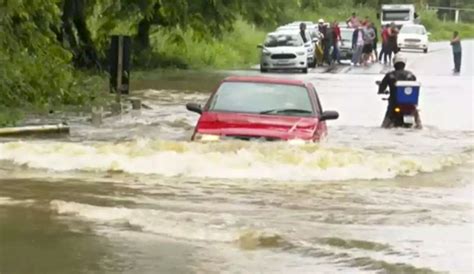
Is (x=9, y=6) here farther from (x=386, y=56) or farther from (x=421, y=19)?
(x=421, y=19)

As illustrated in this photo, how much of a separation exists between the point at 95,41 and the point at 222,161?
78.8 ft

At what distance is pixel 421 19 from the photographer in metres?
93.4

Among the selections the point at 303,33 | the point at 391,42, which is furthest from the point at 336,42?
the point at 303,33

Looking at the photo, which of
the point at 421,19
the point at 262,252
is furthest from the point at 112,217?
the point at 421,19

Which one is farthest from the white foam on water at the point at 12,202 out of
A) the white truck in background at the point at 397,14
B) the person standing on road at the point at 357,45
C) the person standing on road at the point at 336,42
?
the white truck in background at the point at 397,14

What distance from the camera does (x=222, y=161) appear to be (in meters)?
14.6

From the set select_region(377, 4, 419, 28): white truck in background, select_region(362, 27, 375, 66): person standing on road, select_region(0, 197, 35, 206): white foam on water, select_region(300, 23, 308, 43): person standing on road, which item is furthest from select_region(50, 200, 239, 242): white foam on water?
select_region(377, 4, 419, 28): white truck in background

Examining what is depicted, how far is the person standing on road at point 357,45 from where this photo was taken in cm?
4778

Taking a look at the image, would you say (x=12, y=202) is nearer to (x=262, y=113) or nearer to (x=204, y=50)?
(x=262, y=113)

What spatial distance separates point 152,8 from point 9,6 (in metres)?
15.6

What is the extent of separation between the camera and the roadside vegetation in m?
22.4

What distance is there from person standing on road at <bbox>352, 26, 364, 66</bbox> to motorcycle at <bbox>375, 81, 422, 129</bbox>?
26.9 m

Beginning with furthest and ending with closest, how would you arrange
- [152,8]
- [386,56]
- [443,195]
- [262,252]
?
1. [386,56]
2. [152,8]
3. [443,195]
4. [262,252]

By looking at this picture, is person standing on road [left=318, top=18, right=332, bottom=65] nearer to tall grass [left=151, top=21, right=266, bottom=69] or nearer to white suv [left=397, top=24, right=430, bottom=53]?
tall grass [left=151, top=21, right=266, bottom=69]
